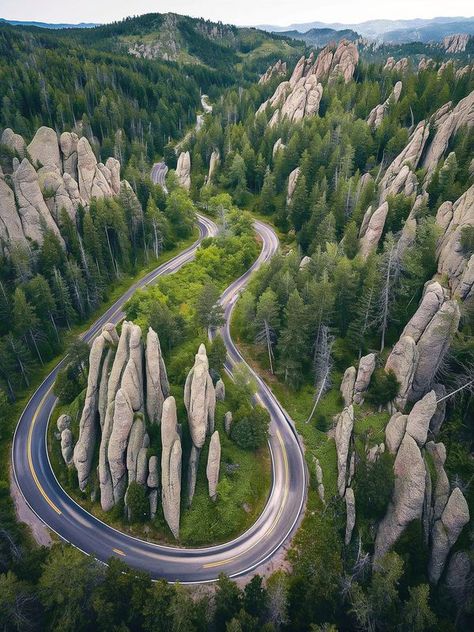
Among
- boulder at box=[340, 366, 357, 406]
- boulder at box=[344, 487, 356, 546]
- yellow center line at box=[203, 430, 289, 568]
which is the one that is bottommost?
yellow center line at box=[203, 430, 289, 568]

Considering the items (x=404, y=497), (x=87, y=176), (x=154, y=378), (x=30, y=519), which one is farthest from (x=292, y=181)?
(x=30, y=519)

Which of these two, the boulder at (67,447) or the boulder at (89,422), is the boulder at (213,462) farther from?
the boulder at (67,447)

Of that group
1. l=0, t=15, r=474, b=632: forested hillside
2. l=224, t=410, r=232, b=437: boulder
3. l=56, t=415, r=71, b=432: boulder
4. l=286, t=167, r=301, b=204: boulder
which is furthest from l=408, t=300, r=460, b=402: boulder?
l=286, t=167, r=301, b=204: boulder

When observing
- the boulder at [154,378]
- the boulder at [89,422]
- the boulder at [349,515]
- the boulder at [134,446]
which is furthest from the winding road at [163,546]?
the boulder at [154,378]

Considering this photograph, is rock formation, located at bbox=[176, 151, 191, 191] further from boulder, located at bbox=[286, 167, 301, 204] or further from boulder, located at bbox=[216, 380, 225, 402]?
boulder, located at bbox=[216, 380, 225, 402]

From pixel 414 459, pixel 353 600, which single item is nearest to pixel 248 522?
pixel 353 600

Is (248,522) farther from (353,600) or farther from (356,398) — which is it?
(356,398)

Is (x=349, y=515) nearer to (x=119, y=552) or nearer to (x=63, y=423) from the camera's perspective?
(x=119, y=552)
